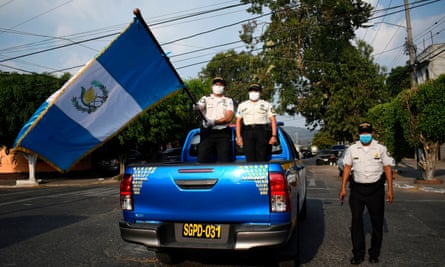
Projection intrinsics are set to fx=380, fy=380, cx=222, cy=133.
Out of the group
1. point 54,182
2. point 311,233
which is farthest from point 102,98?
point 54,182

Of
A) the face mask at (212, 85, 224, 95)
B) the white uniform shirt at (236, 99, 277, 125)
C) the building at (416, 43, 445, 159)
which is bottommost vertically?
the white uniform shirt at (236, 99, 277, 125)

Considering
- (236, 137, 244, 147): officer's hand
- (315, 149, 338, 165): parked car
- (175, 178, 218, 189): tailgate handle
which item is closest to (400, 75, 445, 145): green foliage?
(236, 137, 244, 147): officer's hand

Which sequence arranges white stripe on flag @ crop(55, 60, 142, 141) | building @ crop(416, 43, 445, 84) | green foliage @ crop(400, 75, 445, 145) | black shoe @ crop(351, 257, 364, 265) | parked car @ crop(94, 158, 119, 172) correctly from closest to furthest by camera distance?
white stripe on flag @ crop(55, 60, 142, 141), black shoe @ crop(351, 257, 364, 265), green foliage @ crop(400, 75, 445, 145), parked car @ crop(94, 158, 119, 172), building @ crop(416, 43, 445, 84)

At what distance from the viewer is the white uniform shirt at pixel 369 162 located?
4.90 metres

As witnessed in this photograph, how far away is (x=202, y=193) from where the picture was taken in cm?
399

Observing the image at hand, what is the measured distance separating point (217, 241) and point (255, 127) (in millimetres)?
1944

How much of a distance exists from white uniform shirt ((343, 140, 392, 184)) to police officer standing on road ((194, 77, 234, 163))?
67.0 inches

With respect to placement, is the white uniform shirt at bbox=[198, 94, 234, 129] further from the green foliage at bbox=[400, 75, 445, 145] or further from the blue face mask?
the green foliage at bbox=[400, 75, 445, 145]

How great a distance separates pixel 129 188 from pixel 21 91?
19437 millimetres

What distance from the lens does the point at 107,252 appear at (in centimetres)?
563

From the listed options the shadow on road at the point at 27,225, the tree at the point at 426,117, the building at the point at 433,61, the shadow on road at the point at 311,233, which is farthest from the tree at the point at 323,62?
the shadow on road at the point at 27,225

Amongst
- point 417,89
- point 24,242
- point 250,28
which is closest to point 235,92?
point 250,28

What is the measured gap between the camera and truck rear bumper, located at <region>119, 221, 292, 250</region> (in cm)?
373

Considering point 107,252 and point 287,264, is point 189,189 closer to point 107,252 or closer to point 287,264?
point 287,264
